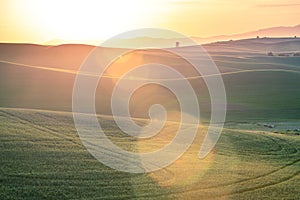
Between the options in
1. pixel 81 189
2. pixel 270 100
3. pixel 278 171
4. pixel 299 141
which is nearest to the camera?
pixel 81 189

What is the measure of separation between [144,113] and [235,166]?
33863 mm

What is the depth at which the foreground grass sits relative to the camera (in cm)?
1791

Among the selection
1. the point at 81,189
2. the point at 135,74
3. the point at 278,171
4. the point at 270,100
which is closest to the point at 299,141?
the point at 278,171

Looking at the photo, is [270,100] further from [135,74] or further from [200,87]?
[135,74]

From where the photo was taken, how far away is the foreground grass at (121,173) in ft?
58.7

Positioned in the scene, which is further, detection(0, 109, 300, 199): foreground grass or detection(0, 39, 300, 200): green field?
detection(0, 39, 300, 200): green field

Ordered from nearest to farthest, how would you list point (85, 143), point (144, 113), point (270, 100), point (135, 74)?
point (85, 143) → point (144, 113) → point (270, 100) → point (135, 74)

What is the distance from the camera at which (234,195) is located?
18.4 m

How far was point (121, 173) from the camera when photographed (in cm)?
2058

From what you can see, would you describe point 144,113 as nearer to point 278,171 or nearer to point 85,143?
point 85,143

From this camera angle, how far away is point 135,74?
317ft

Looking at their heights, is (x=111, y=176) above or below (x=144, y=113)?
above

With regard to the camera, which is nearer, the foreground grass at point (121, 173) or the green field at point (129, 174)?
the foreground grass at point (121, 173)

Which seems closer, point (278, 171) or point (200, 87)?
point (278, 171)
